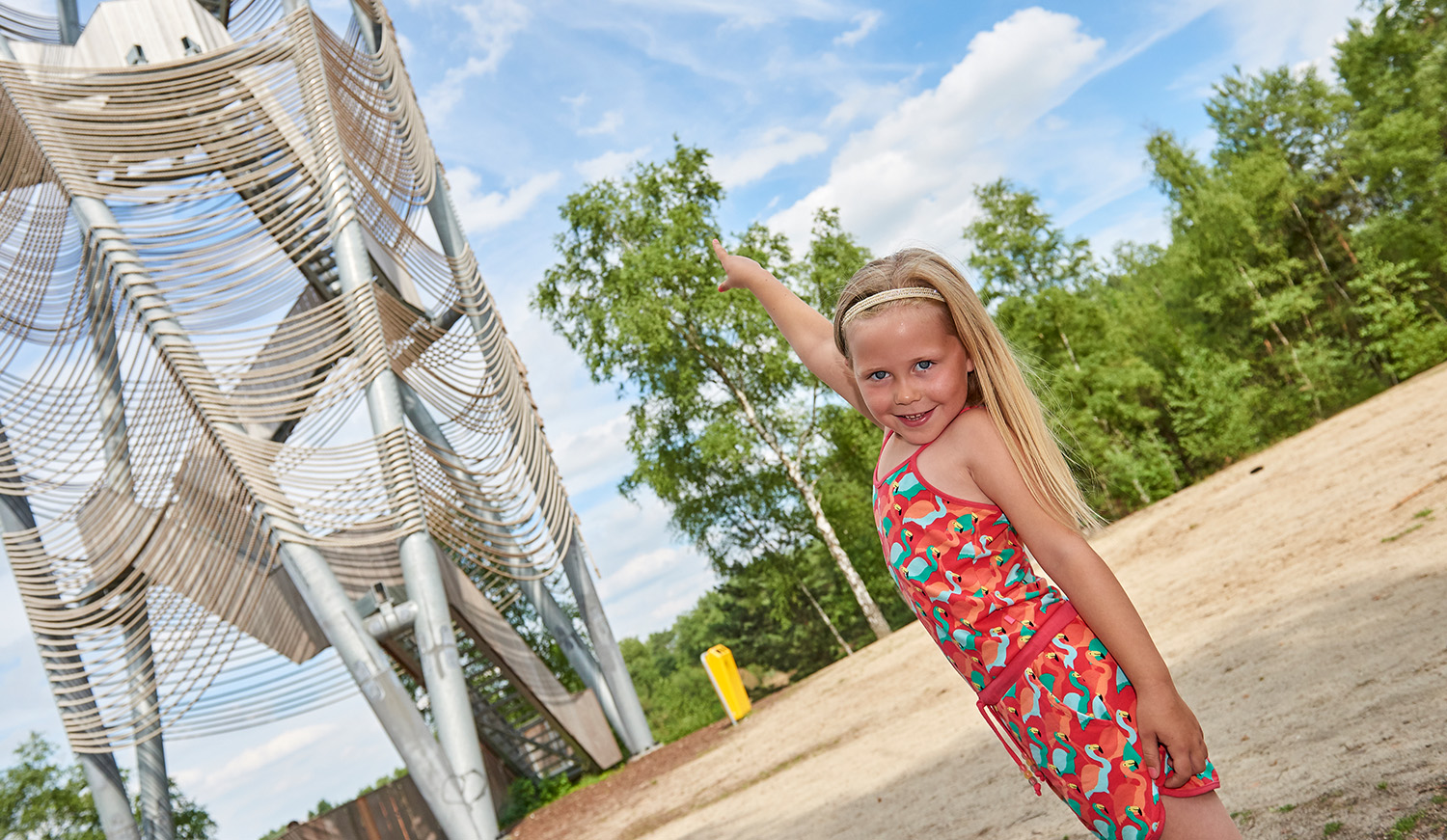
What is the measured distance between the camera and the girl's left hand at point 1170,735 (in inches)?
62.7

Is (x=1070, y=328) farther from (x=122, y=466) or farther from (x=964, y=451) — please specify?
(x=964, y=451)

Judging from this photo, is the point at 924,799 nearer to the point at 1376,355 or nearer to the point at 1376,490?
the point at 1376,490

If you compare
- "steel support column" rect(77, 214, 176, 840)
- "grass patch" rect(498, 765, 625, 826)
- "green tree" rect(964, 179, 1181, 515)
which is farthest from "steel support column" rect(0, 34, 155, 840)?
"green tree" rect(964, 179, 1181, 515)

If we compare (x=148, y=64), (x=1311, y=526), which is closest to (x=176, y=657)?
(x=148, y=64)

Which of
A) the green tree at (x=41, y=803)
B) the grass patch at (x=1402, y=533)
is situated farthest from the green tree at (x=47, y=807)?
the grass patch at (x=1402, y=533)

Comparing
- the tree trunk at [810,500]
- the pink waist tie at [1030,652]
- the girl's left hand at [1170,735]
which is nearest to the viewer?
the girl's left hand at [1170,735]

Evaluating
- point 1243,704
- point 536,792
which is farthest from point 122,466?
point 1243,704

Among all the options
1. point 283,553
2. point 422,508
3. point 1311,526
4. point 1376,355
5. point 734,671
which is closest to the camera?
point 1311,526

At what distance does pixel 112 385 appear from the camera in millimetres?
10695

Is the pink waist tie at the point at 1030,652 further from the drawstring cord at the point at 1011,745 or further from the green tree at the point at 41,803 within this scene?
the green tree at the point at 41,803

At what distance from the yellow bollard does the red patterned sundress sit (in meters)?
13.2

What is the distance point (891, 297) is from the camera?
1901 millimetres

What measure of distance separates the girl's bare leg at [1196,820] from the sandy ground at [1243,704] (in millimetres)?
1545

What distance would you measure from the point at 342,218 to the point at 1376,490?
10.3 m
